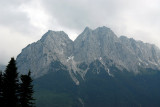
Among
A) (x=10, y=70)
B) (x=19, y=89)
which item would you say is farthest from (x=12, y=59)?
(x=19, y=89)

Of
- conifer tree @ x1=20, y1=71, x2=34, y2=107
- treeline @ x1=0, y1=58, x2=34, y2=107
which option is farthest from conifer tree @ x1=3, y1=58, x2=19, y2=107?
conifer tree @ x1=20, y1=71, x2=34, y2=107

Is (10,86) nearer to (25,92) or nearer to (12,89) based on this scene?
(12,89)

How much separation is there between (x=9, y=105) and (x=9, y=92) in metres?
1.70

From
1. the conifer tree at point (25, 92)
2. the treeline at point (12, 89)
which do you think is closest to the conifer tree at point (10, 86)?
the treeline at point (12, 89)

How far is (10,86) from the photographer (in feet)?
119

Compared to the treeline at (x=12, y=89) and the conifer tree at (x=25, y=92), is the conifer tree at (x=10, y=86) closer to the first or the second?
the treeline at (x=12, y=89)

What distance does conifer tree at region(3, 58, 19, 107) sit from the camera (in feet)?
116

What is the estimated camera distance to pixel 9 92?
35781 mm

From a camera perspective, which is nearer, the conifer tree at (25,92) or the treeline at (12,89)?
the treeline at (12,89)

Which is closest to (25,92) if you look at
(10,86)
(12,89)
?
(12,89)

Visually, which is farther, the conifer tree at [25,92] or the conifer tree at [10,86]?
the conifer tree at [25,92]

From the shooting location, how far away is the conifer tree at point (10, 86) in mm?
35438

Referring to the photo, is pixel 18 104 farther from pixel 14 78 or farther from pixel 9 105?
pixel 14 78

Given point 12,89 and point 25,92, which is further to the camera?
point 25,92
